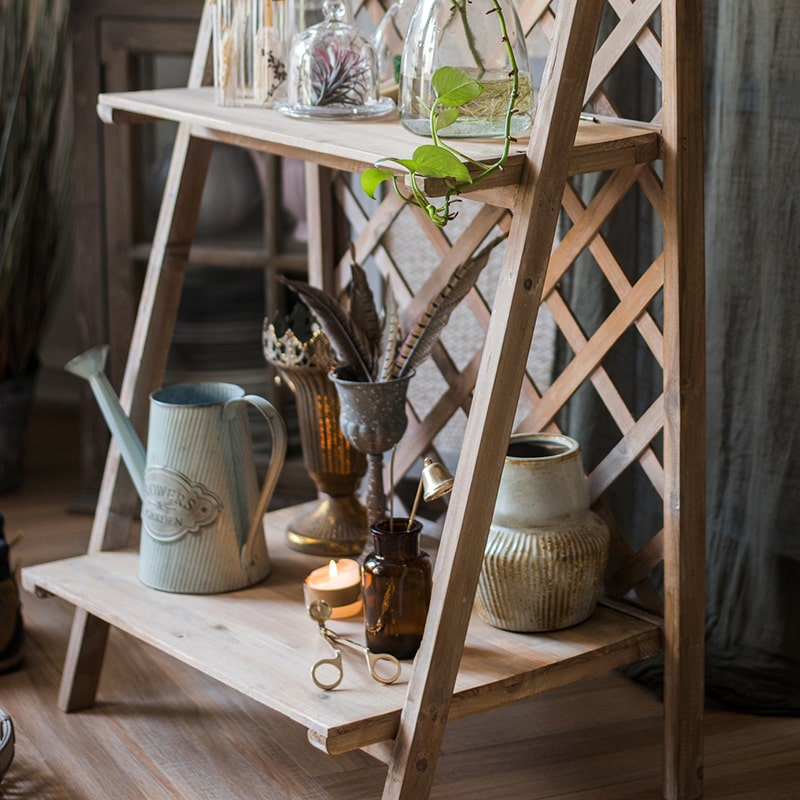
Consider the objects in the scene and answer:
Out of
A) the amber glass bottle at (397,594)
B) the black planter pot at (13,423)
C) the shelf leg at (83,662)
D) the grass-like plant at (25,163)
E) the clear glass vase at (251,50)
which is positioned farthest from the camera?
the black planter pot at (13,423)

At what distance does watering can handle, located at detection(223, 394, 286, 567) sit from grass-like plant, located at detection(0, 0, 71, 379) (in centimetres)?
108

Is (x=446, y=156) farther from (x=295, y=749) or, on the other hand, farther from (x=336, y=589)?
(x=295, y=749)

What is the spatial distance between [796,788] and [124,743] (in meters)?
0.86

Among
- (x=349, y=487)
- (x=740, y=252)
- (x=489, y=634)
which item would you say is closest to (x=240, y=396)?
(x=349, y=487)

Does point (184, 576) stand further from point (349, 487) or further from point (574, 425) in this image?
point (574, 425)

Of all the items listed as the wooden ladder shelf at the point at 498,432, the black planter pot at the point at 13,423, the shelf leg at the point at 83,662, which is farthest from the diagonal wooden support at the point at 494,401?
the black planter pot at the point at 13,423

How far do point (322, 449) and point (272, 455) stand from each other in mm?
162

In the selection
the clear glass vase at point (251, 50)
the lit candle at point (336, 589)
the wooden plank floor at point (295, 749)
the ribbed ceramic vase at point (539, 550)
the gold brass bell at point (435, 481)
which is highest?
the clear glass vase at point (251, 50)

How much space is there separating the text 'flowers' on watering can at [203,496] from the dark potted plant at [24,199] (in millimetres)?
949

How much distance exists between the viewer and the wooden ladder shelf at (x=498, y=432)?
1267 mm

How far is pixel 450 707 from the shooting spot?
1334 mm

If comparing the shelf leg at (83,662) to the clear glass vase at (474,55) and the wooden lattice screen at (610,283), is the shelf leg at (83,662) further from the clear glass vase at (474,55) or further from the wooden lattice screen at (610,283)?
the clear glass vase at (474,55)

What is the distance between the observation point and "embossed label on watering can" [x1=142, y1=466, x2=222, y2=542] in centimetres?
162

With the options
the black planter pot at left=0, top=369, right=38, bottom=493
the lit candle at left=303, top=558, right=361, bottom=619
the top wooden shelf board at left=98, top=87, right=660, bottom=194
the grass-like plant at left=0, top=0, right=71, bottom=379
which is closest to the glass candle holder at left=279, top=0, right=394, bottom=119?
the top wooden shelf board at left=98, top=87, right=660, bottom=194
